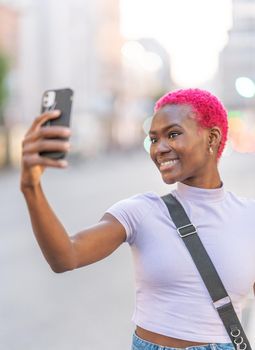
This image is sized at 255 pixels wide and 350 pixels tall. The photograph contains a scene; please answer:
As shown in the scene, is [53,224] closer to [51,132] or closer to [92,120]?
[51,132]

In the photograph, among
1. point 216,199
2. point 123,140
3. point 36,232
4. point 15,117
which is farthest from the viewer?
point 123,140

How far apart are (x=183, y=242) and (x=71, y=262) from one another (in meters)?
0.33

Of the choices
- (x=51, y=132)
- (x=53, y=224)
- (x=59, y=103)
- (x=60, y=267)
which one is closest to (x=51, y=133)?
(x=51, y=132)

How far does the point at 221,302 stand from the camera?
2.15 metres

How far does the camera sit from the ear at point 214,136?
7.55ft

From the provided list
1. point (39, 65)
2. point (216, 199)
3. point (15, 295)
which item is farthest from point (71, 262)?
point (39, 65)

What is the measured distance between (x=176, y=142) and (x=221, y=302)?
0.46 meters

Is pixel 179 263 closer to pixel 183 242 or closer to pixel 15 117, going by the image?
pixel 183 242

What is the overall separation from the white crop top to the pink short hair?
25cm

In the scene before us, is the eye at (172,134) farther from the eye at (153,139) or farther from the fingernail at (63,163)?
the fingernail at (63,163)

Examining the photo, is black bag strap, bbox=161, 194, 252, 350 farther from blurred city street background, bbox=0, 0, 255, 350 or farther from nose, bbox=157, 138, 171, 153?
blurred city street background, bbox=0, 0, 255, 350

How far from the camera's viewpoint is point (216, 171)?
2.38m

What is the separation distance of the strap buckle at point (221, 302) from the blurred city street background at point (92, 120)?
640 mm

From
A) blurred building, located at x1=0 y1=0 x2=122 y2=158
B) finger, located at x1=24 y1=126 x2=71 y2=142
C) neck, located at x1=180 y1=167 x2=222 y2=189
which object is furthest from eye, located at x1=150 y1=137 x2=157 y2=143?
blurred building, located at x1=0 y1=0 x2=122 y2=158
